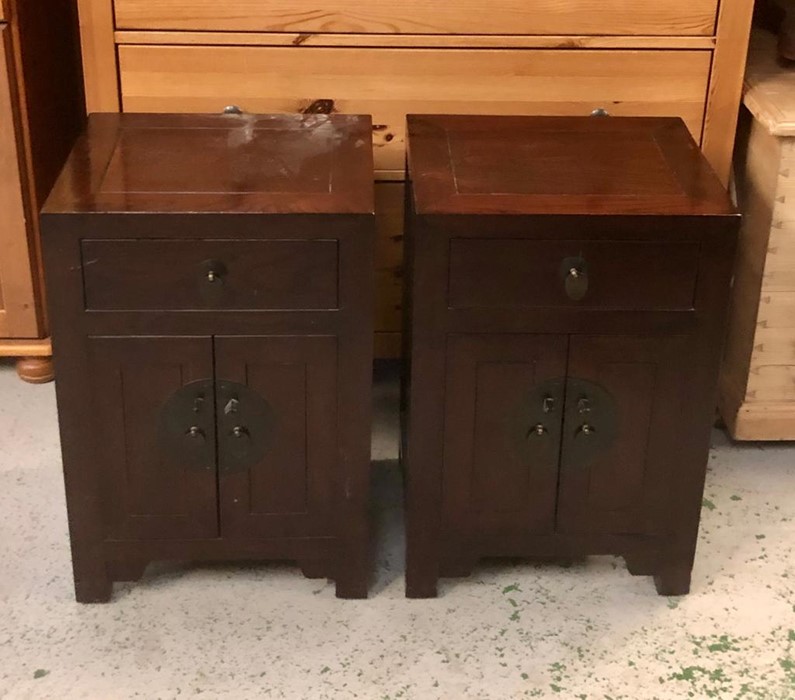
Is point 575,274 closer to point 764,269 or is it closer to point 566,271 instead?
point 566,271

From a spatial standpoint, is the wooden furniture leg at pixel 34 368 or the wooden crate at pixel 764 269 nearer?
the wooden crate at pixel 764 269

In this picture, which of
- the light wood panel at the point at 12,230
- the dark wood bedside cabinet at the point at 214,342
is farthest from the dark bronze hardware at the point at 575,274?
the light wood panel at the point at 12,230

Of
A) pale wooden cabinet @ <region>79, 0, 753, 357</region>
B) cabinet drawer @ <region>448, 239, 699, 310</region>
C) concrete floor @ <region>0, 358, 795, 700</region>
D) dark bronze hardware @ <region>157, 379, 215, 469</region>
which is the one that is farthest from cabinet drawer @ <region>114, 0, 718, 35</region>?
concrete floor @ <region>0, 358, 795, 700</region>

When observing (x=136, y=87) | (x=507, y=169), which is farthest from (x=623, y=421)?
(x=136, y=87)

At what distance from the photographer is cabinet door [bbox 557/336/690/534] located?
4.76 ft

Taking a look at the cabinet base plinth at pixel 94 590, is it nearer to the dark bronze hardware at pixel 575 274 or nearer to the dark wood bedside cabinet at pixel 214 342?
the dark wood bedside cabinet at pixel 214 342

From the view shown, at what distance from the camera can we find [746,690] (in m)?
1.44

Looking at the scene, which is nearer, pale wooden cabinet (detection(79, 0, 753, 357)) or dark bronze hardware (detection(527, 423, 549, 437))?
dark bronze hardware (detection(527, 423, 549, 437))

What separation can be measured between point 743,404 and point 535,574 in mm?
496

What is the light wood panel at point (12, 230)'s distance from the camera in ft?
5.78

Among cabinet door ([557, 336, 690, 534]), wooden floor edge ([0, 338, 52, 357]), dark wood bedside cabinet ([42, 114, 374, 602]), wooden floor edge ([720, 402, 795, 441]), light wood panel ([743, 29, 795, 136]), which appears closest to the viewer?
dark wood bedside cabinet ([42, 114, 374, 602])

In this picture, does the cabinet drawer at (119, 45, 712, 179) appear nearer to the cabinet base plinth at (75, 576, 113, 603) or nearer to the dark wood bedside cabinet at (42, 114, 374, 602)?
the dark wood bedside cabinet at (42, 114, 374, 602)

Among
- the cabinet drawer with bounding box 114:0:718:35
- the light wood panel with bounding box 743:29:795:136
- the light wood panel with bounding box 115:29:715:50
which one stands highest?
the cabinet drawer with bounding box 114:0:718:35

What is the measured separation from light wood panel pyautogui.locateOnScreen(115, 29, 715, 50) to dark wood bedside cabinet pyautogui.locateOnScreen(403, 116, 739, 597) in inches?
6.3
